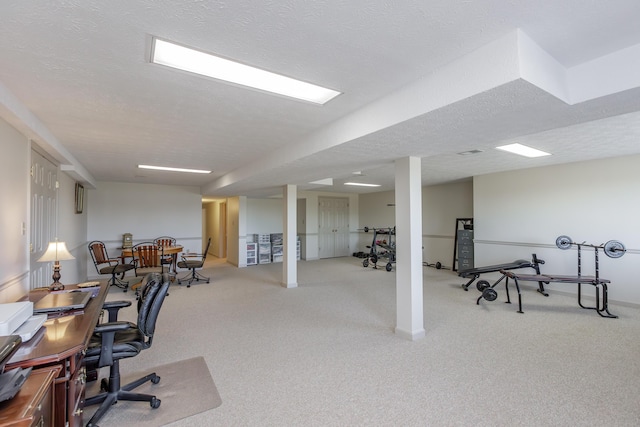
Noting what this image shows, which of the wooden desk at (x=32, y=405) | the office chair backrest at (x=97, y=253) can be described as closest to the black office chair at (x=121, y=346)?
the wooden desk at (x=32, y=405)

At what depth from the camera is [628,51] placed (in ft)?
5.32

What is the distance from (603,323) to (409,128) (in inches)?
156

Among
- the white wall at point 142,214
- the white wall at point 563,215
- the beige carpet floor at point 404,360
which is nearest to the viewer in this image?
the beige carpet floor at point 404,360

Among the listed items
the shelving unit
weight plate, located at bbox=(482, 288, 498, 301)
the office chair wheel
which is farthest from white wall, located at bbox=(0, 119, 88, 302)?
the shelving unit

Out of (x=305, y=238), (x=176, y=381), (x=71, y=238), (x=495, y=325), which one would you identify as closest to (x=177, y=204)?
(x=71, y=238)

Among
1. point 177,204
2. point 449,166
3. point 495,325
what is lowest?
point 495,325

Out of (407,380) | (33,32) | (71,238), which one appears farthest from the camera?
(71,238)

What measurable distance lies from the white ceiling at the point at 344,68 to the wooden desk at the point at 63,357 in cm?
156

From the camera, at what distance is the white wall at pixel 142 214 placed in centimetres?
723

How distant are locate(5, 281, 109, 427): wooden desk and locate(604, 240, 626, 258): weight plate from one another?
651cm

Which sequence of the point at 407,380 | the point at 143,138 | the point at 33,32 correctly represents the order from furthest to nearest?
the point at 143,138 → the point at 407,380 → the point at 33,32

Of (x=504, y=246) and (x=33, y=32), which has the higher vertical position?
(x=33, y=32)

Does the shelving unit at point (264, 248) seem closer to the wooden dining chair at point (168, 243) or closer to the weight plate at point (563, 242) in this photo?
the wooden dining chair at point (168, 243)

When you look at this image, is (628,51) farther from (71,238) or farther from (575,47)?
(71,238)
